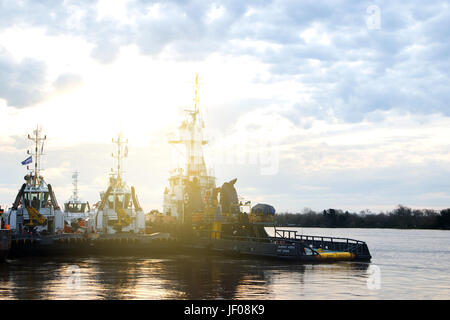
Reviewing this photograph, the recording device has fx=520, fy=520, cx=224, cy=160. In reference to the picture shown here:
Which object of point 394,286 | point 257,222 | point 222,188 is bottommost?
point 394,286

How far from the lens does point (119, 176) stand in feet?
175

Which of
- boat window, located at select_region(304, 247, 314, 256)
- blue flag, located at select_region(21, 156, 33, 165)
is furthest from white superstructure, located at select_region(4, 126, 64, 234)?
boat window, located at select_region(304, 247, 314, 256)

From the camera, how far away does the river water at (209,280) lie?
24.3 meters

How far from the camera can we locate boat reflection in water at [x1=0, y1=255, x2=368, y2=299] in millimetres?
24047

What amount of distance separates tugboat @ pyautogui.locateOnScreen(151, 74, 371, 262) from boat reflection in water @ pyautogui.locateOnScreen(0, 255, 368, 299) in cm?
181

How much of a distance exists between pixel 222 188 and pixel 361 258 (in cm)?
1410

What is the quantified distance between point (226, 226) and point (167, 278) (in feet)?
65.6

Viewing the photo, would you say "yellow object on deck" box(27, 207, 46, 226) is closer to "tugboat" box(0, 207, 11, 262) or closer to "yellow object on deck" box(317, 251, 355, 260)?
"tugboat" box(0, 207, 11, 262)

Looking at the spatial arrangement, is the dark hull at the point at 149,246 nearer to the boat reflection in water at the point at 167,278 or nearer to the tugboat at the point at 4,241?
the boat reflection in water at the point at 167,278

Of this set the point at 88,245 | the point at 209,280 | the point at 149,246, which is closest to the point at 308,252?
the point at 149,246
